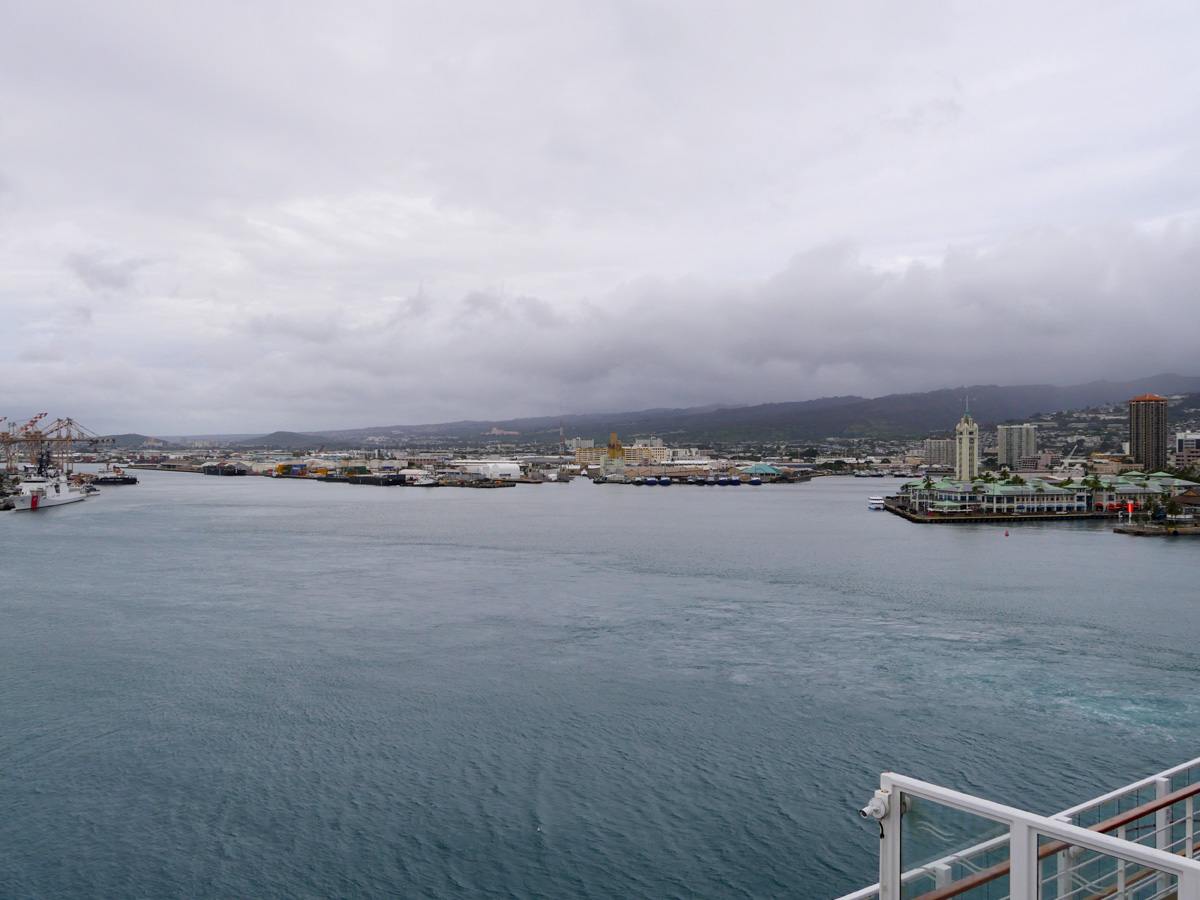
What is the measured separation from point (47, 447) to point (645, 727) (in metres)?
30.8

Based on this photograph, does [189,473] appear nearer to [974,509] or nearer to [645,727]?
[974,509]

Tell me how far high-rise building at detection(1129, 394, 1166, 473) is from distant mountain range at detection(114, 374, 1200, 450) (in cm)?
3935

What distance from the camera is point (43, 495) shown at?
19.2 meters

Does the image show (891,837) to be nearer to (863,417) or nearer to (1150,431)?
(1150,431)

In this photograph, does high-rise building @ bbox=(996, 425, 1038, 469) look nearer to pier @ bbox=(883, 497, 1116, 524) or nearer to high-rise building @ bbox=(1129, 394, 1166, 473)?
high-rise building @ bbox=(1129, 394, 1166, 473)

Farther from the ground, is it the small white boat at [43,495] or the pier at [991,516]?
the small white boat at [43,495]

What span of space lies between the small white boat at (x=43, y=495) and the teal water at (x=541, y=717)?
1136cm

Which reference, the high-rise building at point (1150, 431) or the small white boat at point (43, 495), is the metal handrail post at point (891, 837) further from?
the high-rise building at point (1150, 431)

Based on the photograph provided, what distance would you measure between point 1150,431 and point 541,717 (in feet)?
127

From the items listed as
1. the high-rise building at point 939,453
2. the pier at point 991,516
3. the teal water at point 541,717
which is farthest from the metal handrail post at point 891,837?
the high-rise building at point 939,453

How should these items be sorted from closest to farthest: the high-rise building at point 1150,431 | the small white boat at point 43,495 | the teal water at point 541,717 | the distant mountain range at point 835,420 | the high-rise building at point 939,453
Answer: the teal water at point 541,717
the small white boat at point 43,495
the high-rise building at point 1150,431
the high-rise building at point 939,453
the distant mountain range at point 835,420

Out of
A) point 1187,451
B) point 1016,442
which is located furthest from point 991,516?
point 1016,442

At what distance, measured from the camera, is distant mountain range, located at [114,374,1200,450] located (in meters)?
81.1

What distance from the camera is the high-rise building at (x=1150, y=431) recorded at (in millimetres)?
34094
